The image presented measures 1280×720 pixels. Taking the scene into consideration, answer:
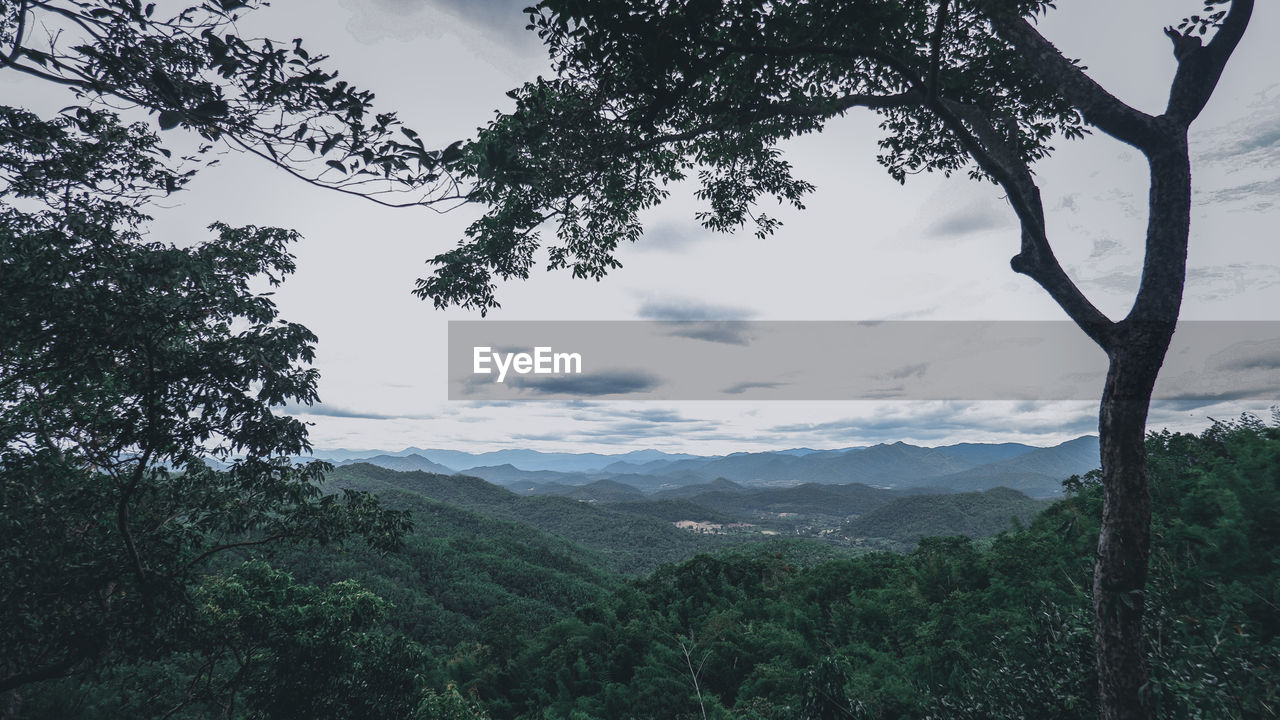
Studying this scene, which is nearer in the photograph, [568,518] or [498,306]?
[498,306]

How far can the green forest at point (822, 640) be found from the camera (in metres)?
5.24

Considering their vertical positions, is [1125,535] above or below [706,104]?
below

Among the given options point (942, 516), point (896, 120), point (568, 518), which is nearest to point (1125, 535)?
point (896, 120)

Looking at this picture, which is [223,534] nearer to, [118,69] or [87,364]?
[87,364]

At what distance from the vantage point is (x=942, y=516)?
146250 mm

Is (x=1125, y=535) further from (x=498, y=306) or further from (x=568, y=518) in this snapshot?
(x=568, y=518)

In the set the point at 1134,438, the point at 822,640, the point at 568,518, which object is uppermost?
the point at 1134,438

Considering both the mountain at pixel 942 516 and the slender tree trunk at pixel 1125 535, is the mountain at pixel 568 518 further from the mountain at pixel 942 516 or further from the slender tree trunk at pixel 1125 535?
the slender tree trunk at pixel 1125 535

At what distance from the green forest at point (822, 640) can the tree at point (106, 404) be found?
58cm

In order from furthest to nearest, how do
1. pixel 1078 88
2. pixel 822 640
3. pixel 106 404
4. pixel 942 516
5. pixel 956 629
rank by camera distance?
pixel 942 516 → pixel 822 640 → pixel 956 629 → pixel 106 404 → pixel 1078 88

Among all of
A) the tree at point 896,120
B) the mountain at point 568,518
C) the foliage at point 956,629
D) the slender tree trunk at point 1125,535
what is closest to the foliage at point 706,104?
the tree at point 896,120

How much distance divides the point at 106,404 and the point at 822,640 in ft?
53.3

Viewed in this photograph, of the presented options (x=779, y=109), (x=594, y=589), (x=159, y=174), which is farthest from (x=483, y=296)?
(x=594, y=589)

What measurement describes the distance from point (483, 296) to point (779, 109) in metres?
4.64
